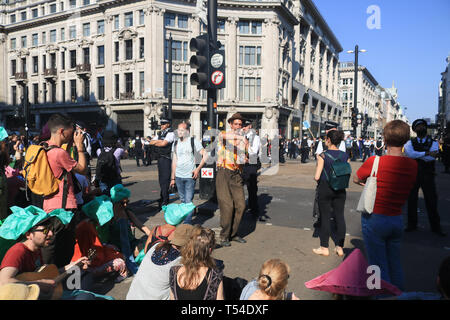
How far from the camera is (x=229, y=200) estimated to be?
5.18 m

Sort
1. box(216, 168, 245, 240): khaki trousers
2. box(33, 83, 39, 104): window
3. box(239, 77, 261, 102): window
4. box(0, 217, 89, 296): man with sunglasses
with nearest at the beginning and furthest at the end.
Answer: box(0, 217, 89, 296): man with sunglasses, box(216, 168, 245, 240): khaki trousers, box(239, 77, 261, 102): window, box(33, 83, 39, 104): window

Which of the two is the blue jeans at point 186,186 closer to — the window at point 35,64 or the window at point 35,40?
the window at point 35,64

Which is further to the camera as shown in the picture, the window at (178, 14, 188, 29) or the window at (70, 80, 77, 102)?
the window at (70, 80, 77, 102)

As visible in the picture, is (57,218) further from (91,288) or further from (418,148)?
(418,148)

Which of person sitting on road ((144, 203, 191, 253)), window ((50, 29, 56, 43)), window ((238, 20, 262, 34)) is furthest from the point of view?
window ((50, 29, 56, 43))

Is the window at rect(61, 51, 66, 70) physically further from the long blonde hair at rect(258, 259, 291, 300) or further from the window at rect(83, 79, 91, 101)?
the long blonde hair at rect(258, 259, 291, 300)

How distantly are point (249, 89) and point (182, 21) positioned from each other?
989 cm

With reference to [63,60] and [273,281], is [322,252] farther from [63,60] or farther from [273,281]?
[63,60]

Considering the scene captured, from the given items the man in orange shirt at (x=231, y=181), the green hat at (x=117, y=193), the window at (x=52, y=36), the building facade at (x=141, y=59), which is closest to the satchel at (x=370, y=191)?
the man in orange shirt at (x=231, y=181)

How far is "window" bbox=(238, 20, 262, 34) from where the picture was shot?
121 ft

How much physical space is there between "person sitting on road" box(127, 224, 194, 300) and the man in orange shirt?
2257 millimetres

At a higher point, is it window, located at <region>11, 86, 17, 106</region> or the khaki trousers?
window, located at <region>11, 86, 17, 106</region>

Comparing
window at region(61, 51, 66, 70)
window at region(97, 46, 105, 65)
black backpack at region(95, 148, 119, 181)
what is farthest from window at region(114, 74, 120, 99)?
black backpack at region(95, 148, 119, 181)
